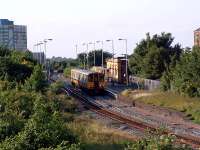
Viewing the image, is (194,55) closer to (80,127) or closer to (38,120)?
(80,127)

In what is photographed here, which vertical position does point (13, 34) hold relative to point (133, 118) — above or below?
above

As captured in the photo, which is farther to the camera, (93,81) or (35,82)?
(93,81)

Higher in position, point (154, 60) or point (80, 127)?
point (154, 60)

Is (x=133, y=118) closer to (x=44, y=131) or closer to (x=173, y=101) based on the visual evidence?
(x=173, y=101)

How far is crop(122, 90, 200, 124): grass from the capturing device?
1781 inches

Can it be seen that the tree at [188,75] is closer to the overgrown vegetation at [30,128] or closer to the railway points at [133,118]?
the railway points at [133,118]

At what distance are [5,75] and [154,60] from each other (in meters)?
23.9

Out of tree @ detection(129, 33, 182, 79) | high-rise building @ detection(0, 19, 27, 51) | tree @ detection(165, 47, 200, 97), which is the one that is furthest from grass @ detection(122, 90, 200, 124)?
high-rise building @ detection(0, 19, 27, 51)

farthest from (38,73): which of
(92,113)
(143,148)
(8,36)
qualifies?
(8,36)

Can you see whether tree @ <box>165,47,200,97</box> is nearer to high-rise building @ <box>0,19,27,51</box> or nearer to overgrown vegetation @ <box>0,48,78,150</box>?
overgrown vegetation @ <box>0,48,78,150</box>

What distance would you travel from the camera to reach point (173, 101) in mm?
52594

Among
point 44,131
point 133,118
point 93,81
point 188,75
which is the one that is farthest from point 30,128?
point 93,81

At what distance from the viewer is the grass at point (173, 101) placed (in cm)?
4525

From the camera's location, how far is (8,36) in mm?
145375
